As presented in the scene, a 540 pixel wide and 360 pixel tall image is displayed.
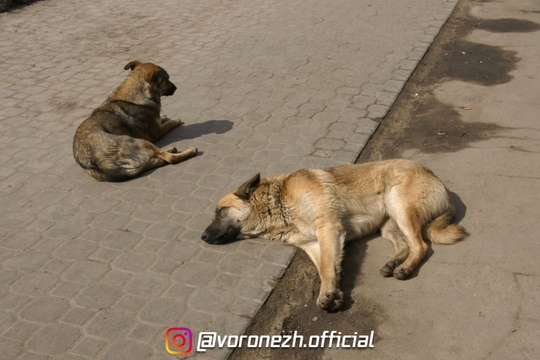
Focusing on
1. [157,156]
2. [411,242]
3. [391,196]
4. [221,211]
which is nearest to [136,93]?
[157,156]

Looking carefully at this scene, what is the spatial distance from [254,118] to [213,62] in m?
2.84

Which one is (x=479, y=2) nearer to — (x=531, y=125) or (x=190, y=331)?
(x=531, y=125)

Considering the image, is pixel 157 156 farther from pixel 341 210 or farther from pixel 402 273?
pixel 402 273

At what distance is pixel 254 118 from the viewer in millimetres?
9898

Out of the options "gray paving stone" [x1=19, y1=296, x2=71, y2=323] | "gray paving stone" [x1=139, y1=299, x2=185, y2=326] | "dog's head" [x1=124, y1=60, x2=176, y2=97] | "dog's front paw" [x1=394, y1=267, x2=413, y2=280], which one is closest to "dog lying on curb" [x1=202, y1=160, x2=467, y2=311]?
"dog's front paw" [x1=394, y1=267, x2=413, y2=280]

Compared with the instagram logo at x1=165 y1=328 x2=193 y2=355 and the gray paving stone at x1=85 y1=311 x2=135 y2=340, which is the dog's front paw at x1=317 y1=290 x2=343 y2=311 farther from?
the gray paving stone at x1=85 y1=311 x2=135 y2=340

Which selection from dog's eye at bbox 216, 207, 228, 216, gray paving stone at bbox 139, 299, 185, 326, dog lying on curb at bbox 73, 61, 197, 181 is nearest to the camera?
gray paving stone at bbox 139, 299, 185, 326

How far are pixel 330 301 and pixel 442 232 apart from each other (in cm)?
151

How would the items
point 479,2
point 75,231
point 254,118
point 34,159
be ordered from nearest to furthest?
1. point 75,231
2. point 34,159
3. point 254,118
4. point 479,2

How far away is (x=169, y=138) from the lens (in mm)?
9430

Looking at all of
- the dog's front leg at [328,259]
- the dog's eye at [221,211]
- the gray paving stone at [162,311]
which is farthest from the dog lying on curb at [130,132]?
the dog's front leg at [328,259]

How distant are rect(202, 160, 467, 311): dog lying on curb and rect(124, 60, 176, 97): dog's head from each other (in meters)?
3.04

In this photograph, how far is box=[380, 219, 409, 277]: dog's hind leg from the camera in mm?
6258

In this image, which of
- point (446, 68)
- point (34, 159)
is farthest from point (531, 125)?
point (34, 159)
